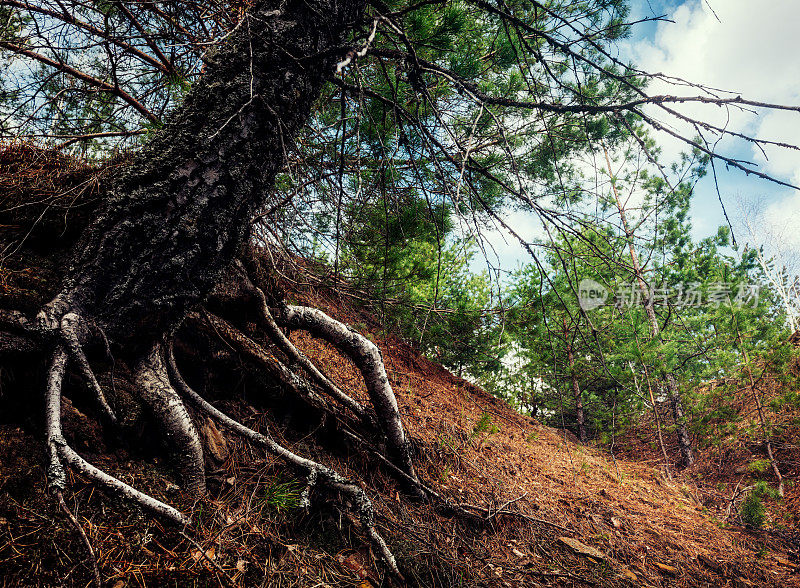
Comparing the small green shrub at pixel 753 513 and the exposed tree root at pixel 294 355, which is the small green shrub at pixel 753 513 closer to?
the small green shrub at pixel 753 513

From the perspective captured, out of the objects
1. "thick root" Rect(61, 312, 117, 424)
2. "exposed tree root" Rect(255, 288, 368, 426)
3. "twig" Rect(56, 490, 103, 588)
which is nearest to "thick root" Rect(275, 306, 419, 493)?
"exposed tree root" Rect(255, 288, 368, 426)

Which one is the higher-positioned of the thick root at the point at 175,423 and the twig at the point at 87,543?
the thick root at the point at 175,423

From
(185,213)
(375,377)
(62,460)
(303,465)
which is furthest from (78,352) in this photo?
(375,377)

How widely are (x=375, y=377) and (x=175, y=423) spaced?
3.76ft

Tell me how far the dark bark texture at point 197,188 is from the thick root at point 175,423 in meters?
0.15

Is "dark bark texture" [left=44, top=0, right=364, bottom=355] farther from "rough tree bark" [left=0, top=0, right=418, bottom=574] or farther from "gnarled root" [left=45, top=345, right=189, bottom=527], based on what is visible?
"gnarled root" [left=45, top=345, right=189, bottom=527]

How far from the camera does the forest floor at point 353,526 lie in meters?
1.18

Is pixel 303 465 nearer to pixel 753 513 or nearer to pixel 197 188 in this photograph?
pixel 197 188

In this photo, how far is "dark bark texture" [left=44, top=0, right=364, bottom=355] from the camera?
149 centimetres

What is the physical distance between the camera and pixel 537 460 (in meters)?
4.78

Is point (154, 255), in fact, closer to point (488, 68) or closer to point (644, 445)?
point (488, 68)

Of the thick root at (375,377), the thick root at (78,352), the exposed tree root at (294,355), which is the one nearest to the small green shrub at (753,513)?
the thick root at (375,377)

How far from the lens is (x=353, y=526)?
184 centimetres

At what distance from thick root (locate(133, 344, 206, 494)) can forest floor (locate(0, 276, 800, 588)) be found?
0.08 meters
